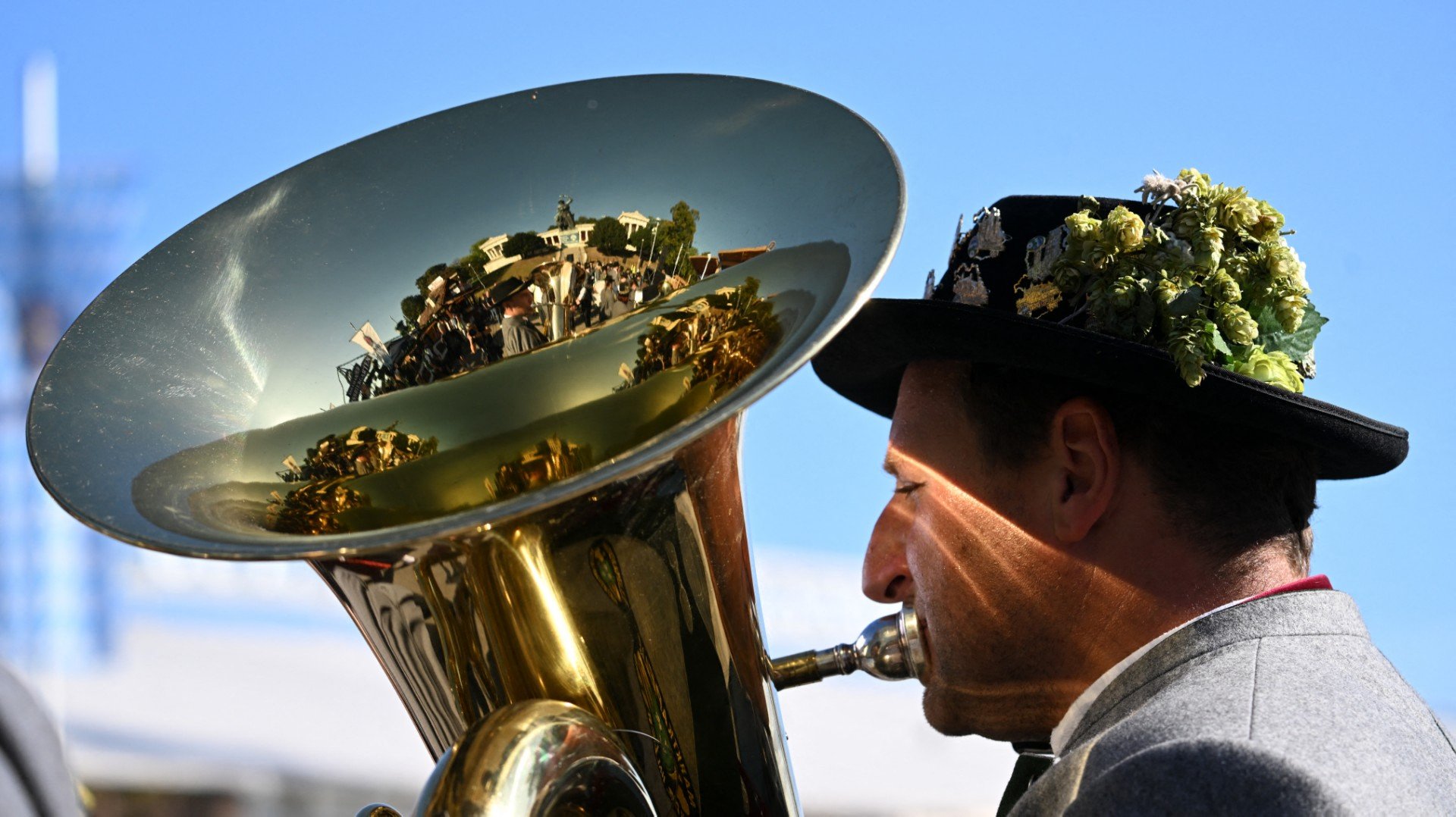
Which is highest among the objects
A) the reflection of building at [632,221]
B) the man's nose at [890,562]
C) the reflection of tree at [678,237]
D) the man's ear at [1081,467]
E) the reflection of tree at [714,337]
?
the reflection of building at [632,221]

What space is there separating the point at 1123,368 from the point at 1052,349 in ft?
0.41

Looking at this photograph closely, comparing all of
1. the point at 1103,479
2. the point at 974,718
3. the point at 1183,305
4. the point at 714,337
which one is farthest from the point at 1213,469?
the point at 714,337

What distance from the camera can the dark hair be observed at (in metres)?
2.47

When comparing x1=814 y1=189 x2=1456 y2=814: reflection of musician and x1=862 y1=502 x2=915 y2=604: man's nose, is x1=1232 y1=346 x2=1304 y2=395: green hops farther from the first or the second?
x1=862 y1=502 x2=915 y2=604: man's nose

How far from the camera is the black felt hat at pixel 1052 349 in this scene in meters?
2.43

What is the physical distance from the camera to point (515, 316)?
2.49 metres

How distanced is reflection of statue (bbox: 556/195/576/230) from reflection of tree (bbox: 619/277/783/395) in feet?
0.80

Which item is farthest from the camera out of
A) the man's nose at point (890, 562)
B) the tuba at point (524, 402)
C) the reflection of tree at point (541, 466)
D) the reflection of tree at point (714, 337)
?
the man's nose at point (890, 562)

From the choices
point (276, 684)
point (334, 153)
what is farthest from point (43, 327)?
point (334, 153)

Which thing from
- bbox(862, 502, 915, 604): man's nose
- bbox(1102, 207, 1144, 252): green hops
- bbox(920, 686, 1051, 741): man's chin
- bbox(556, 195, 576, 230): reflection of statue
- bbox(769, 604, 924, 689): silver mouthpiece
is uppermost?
bbox(556, 195, 576, 230): reflection of statue

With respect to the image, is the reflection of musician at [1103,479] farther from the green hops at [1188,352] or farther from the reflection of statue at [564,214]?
the reflection of statue at [564,214]

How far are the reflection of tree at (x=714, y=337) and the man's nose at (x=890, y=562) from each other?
672 millimetres

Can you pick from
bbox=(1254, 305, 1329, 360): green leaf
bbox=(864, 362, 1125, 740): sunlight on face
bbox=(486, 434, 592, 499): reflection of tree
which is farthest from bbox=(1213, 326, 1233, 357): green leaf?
bbox=(486, 434, 592, 499): reflection of tree

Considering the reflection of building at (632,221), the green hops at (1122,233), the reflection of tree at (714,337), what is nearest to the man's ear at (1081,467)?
the green hops at (1122,233)
